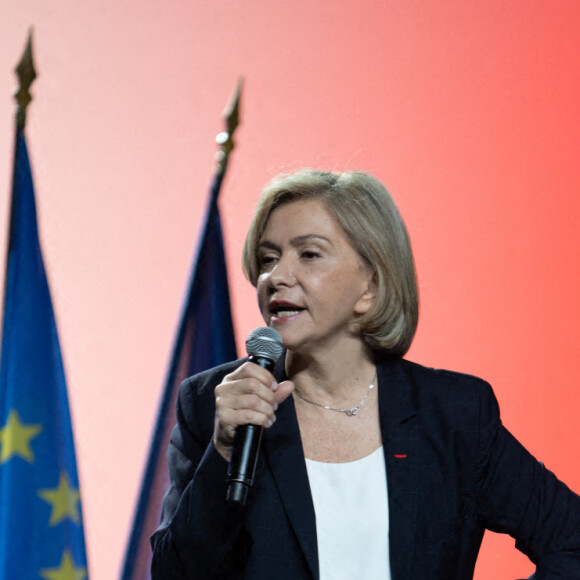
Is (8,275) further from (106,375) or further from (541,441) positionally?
(541,441)

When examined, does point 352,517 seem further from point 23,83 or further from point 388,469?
point 23,83

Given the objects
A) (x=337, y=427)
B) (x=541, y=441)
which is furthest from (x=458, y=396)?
(x=541, y=441)

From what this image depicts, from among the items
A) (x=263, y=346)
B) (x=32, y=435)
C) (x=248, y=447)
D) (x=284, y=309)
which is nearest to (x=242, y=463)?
(x=248, y=447)

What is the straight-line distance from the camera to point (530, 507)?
160 centimetres

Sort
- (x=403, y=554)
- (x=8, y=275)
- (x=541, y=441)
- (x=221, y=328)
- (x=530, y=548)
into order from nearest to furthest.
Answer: (x=403, y=554)
(x=530, y=548)
(x=8, y=275)
(x=221, y=328)
(x=541, y=441)

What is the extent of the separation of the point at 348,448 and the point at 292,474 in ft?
0.49

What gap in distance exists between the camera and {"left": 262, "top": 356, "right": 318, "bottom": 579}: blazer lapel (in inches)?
56.8

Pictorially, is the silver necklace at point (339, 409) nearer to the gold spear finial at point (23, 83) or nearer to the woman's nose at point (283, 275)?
the woman's nose at point (283, 275)

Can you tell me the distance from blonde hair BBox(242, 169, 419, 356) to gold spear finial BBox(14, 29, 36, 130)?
3.45 feet

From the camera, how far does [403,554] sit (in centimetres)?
146

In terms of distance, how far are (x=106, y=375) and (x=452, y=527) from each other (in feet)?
5.58

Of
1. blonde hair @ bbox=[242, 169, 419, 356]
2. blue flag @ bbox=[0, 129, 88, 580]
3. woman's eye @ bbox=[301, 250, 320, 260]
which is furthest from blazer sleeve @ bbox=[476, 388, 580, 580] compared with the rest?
blue flag @ bbox=[0, 129, 88, 580]

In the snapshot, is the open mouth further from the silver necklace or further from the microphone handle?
the microphone handle

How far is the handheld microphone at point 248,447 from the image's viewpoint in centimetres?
120
